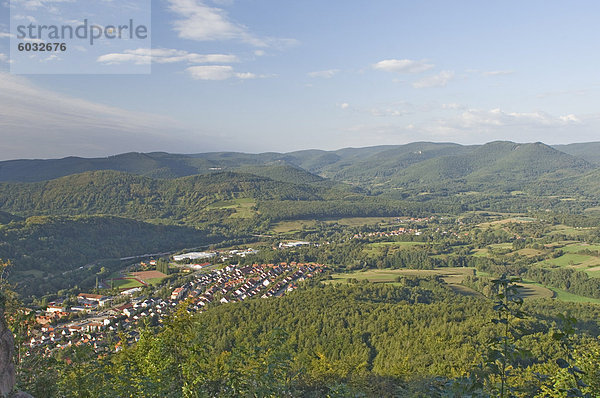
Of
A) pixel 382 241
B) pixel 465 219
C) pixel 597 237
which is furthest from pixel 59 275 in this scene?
pixel 465 219

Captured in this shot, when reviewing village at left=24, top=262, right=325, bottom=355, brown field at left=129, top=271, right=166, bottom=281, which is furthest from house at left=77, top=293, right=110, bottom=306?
brown field at left=129, top=271, right=166, bottom=281

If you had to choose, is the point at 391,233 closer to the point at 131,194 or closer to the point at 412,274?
the point at 412,274

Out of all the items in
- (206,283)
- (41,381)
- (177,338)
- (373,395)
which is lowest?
(206,283)

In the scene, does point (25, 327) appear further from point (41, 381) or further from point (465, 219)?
point (465, 219)

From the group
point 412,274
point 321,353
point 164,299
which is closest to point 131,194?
point 164,299

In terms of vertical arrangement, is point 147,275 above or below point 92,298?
below

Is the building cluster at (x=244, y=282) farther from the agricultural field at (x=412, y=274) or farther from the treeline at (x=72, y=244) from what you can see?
the treeline at (x=72, y=244)

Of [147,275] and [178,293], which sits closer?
[178,293]

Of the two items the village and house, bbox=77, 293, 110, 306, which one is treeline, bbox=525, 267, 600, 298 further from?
house, bbox=77, 293, 110, 306

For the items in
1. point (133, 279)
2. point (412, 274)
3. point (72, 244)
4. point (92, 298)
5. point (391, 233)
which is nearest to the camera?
point (92, 298)
